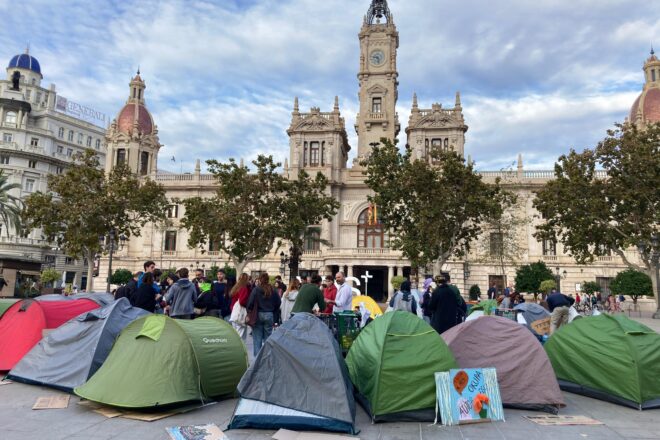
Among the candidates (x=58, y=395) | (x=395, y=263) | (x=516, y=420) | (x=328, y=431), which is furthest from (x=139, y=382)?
(x=395, y=263)

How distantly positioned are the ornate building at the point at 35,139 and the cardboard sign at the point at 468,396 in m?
56.1

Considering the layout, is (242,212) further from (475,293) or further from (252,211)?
(475,293)

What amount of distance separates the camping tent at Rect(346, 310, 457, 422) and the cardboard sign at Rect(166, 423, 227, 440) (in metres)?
2.30

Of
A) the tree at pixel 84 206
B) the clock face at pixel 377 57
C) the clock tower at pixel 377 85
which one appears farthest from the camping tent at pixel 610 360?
the clock face at pixel 377 57

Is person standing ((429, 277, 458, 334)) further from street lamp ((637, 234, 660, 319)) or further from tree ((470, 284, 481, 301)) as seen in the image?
tree ((470, 284, 481, 301))

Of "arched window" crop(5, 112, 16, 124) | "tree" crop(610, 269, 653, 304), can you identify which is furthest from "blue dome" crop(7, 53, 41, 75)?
"tree" crop(610, 269, 653, 304)

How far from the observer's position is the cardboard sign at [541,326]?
500 inches

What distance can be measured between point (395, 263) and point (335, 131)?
14666 mm

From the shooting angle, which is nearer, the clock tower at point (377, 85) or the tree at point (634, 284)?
the tree at point (634, 284)

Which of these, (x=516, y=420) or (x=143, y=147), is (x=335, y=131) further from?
(x=516, y=420)

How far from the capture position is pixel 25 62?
69375 mm

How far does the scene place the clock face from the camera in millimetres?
49875

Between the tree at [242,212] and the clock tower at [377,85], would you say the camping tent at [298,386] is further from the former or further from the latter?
the clock tower at [377,85]

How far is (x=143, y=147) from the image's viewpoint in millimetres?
55719
